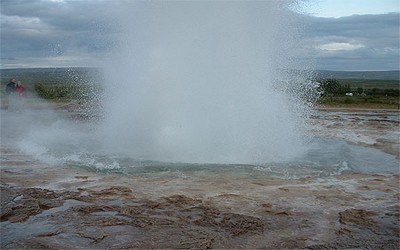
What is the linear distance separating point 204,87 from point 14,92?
9773 mm

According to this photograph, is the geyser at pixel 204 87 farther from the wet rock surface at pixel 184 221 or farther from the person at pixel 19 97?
the person at pixel 19 97

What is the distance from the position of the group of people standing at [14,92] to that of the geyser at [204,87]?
7221mm

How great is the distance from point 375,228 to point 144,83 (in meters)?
6.46

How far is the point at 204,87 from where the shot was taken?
970 centimetres

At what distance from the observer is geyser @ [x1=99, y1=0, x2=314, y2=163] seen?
361 inches

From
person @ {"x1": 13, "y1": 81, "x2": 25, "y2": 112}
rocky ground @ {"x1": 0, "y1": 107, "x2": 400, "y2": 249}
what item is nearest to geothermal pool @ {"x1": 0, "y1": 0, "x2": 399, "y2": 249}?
rocky ground @ {"x1": 0, "y1": 107, "x2": 400, "y2": 249}

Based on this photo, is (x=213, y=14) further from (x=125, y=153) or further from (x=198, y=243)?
(x=198, y=243)

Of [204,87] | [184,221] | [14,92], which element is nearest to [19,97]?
[14,92]

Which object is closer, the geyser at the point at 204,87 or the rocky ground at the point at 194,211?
the rocky ground at the point at 194,211

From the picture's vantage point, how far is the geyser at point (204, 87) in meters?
9.16

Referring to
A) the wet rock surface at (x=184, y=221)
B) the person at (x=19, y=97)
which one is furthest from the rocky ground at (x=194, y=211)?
the person at (x=19, y=97)

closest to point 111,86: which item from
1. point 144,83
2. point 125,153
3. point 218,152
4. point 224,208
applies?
point 144,83

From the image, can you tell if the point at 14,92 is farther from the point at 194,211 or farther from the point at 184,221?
the point at 184,221

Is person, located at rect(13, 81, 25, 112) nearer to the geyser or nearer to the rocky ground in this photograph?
the geyser
